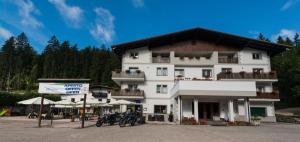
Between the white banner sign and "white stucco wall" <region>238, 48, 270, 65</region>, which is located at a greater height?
"white stucco wall" <region>238, 48, 270, 65</region>

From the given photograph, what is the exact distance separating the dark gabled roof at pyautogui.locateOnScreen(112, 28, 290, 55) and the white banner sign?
14425mm

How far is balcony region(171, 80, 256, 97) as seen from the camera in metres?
22.6

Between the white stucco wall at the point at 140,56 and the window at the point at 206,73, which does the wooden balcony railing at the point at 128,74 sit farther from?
the window at the point at 206,73

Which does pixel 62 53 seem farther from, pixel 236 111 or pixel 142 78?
pixel 236 111

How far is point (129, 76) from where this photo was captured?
3038cm

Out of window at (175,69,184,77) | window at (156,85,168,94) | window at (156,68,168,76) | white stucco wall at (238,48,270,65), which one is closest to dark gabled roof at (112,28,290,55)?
white stucco wall at (238,48,270,65)

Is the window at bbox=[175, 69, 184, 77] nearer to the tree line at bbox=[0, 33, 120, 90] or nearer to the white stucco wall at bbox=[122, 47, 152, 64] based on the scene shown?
the white stucco wall at bbox=[122, 47, 152, 64]

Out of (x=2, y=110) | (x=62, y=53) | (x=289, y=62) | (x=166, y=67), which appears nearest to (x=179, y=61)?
(x=166, y=67)

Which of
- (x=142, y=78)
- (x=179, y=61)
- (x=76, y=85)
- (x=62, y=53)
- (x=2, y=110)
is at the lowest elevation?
(x=2, y=110)

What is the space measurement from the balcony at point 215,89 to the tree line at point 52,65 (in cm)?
3956

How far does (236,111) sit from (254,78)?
5.50m

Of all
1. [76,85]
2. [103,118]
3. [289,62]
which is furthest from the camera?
[289,62]

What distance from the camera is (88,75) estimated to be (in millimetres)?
63625

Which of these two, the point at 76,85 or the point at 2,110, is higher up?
the point at 76,85
